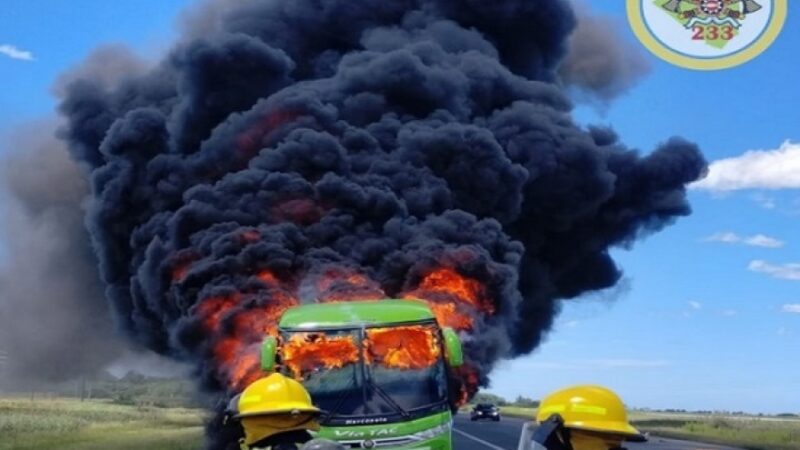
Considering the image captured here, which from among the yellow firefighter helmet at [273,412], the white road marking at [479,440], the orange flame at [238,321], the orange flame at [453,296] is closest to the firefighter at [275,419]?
the yellow firefighter helmet at [273,412]

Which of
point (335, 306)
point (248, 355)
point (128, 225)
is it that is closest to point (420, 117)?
point (128, 225)

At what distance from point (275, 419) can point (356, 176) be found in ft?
93.4

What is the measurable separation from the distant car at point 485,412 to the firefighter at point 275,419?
56001 millimetres

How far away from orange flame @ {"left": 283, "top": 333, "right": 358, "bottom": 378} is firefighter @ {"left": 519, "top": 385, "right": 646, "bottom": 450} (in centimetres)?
1094

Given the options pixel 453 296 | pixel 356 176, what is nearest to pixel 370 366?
pixel 453 296

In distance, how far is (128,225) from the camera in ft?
123

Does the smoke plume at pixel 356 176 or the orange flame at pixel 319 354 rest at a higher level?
the smoke plume at pixel 356 176

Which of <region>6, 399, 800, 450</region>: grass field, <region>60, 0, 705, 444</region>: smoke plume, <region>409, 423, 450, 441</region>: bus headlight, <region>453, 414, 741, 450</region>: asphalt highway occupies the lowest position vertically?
<region>409, 423, 450, 441</region>: bus headlight

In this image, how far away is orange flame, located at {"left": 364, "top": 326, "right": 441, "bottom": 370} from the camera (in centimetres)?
1569

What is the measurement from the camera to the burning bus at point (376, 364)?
15266 mm

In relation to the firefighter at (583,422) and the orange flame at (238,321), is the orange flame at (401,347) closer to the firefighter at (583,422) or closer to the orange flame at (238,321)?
the orange flame at (238,321)

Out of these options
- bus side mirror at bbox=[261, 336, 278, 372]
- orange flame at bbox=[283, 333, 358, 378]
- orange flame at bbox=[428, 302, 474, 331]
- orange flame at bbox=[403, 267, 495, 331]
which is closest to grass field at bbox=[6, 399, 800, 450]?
orange flame at bbox=[428, 302, 474, 331]

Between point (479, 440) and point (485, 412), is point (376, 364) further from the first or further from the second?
point (485, 412)

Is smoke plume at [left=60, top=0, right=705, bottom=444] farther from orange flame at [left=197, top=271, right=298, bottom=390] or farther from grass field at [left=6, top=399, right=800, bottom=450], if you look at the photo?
grass field at [left=6, top=399, right=800, bottom=450]
